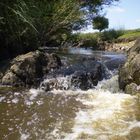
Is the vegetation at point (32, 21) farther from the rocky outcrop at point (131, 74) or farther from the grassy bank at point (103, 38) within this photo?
the grassy bank at point (103, 38)

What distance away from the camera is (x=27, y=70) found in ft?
40.5

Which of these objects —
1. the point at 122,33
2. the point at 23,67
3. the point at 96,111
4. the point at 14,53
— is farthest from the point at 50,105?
the point at 122,33

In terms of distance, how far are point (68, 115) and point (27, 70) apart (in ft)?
13.8

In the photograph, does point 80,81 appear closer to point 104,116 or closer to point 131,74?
point 131,74

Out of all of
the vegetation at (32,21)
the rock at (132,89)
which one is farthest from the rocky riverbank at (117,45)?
the rock at (132,89)

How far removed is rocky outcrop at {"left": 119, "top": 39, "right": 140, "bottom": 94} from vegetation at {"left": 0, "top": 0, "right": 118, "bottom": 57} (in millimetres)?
3422

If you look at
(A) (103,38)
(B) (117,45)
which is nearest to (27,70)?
(B) (117,45)

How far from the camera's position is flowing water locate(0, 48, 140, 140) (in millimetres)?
7230

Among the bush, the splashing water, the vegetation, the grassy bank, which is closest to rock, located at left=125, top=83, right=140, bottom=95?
the splashing water

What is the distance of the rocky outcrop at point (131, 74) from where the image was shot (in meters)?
11.1

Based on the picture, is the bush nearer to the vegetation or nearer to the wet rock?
the vegetation

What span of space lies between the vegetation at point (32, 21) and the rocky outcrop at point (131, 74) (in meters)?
3.42

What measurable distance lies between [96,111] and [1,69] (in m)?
4.79

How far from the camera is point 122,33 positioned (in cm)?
3828
